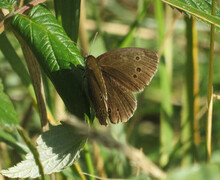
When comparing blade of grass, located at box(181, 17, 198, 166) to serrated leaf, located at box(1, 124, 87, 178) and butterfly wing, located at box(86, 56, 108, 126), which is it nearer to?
butterfly wing, located at box(86, 56, 108, 126)

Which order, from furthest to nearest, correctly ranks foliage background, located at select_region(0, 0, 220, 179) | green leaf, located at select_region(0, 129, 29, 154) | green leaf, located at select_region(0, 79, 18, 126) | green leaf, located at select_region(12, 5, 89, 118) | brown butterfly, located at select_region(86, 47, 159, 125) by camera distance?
foliage background, located at select_region(0, 0, 220, 179) < green leaf, located at select_region(0, 129, 29, 154) < brown butterfly, located at select_region(86, 47, 159, 125) < green leaf, located at select_region(12, 5, 89, 118) < green leaf, located at select_region(0, 79, 18, 126)

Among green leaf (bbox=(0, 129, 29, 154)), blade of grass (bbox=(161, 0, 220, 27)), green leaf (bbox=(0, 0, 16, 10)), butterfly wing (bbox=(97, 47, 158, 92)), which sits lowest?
green leaf (bbox=(0, 129, 29, 154))

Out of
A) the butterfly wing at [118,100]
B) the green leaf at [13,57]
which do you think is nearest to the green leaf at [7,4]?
the green leaf at [13,57]

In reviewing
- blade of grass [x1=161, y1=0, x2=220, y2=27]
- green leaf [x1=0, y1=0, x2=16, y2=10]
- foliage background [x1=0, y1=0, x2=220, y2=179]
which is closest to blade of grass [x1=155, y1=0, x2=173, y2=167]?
foliage background [x1=0, y1=0, x2=220, y2=179]

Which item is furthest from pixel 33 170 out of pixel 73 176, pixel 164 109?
pixel 164 109

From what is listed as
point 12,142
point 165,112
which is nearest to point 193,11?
point 12,142

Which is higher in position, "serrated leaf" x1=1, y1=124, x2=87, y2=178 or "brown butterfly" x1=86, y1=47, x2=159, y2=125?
"brown butterfly" x1=86, y1=47, x2=159, y2=125

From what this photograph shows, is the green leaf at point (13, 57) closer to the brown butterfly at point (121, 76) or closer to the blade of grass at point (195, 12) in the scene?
the brown butterfly at point (121, 76)
